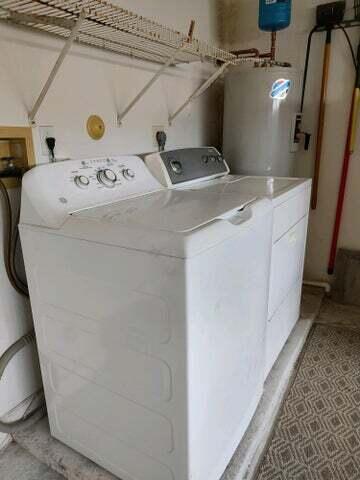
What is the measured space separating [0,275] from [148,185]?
2.44ft

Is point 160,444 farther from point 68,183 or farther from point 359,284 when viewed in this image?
point 359,284

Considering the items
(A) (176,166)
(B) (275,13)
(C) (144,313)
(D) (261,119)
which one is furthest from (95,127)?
(B) (275,13)

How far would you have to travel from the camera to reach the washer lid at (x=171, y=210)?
97cm

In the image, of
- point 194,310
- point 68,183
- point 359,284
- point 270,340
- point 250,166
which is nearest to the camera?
point 194,310

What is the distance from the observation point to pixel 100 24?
1225mm

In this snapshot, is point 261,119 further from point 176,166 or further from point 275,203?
point 275,203

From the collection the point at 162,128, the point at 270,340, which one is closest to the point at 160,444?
the point at 270,340

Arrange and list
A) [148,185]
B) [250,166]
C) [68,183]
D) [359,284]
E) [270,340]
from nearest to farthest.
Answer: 1. [68,183]
2. [148,185]
3. [270,340]
4. [250,166]
5. [359,284]

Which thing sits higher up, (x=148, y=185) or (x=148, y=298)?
(x=148, y=185)

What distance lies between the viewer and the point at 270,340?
5.57 ft

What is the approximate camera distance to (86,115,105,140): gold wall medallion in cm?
158

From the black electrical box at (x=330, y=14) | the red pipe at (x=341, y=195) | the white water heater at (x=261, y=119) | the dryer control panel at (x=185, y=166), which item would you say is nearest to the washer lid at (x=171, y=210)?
the dryer control panel at (x=185, y=166)

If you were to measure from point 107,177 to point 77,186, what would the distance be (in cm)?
17

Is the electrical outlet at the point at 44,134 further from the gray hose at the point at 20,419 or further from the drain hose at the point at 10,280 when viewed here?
the gray hose at the point at 20,419
